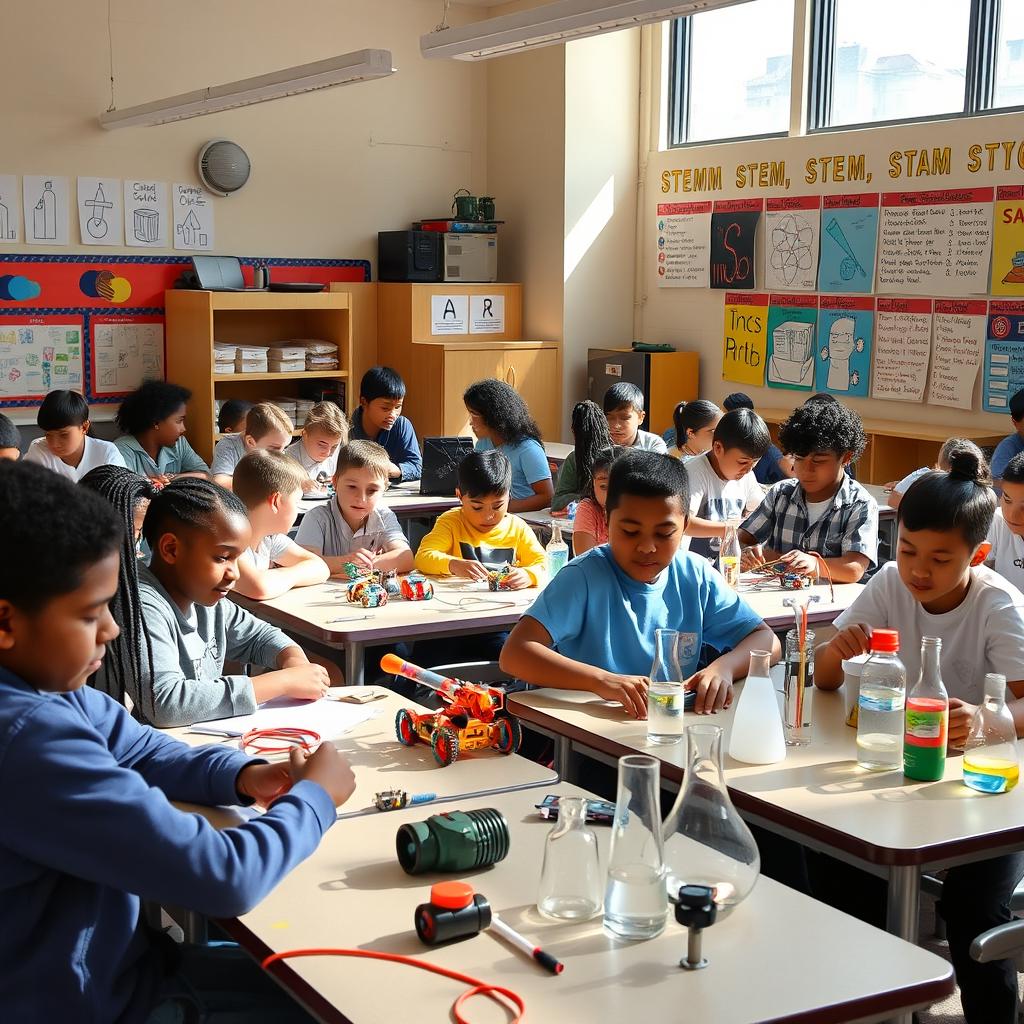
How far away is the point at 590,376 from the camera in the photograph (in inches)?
329

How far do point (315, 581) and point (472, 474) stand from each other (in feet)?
1.99

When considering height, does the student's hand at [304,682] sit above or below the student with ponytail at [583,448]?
below

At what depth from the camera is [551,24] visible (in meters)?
4.91

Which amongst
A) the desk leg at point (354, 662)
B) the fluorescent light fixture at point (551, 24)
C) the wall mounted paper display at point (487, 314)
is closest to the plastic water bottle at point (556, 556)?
the desk leg at point (354, 662)

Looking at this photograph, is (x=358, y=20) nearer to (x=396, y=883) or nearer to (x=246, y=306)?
A: (x=246, y=306)

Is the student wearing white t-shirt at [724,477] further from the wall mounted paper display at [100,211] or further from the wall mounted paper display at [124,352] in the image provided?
the wall mounted paper display at [100,211]

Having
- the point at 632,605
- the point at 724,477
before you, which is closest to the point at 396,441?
the point at 724,477

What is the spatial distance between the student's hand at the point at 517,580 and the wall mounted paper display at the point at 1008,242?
12.0 ft

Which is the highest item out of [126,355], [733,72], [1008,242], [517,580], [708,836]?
[733,72]

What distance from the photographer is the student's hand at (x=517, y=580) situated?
3.77m

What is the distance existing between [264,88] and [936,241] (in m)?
3.47

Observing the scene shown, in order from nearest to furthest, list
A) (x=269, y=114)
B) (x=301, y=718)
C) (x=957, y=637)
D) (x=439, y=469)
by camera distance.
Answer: (x=301, y=718) < (x=957, y=637) < (x=439, y=469) < (x=269, y=114)

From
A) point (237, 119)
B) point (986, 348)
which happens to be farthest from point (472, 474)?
point (237, 119)

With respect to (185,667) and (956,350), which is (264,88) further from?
(185,667)
